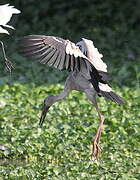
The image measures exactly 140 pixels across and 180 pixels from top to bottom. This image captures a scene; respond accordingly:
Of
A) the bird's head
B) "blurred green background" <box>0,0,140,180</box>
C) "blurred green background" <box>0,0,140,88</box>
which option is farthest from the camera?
"blurred green background" <box>0,0,140,88</box>

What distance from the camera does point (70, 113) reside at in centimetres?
761

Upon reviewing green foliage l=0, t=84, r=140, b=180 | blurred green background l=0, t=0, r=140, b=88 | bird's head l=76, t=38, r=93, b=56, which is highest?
blurred green background l=0, t=0, r=140, b=88

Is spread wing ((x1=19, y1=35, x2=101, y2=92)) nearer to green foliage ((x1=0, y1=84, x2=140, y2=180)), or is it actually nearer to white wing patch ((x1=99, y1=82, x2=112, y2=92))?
white wing patch ((x1=99, y1=82, x2=112, y2=92))

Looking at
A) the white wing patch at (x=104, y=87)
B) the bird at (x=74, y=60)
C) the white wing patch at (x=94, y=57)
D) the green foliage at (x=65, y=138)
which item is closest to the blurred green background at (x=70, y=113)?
the green foliage at (x=65, y=138)

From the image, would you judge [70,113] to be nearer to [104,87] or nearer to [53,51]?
[104,87]

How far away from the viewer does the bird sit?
17.6 feet

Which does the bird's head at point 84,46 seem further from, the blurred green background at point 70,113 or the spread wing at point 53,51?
the blurred green background at point 70,113

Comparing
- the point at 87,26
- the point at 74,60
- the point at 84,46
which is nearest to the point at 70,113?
the point at 84,46

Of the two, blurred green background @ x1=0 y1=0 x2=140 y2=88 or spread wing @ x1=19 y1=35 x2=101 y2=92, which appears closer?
spread wing @ x1=19 y1=35 x2=101 y2=92

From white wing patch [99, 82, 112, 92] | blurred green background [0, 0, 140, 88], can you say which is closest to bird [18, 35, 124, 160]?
white wing patch [99, 82, 112, 92]

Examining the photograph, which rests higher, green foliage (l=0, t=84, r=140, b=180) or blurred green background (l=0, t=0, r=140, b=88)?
blurred green background (l=0, t=0, r=140, b=88)

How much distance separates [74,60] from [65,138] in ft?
4.35

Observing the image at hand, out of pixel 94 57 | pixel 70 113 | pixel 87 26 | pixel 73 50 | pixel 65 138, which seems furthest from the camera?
pixel 87 26

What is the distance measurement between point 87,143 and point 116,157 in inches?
21.5
